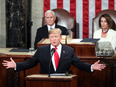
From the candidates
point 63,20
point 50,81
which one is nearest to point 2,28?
point 63,20

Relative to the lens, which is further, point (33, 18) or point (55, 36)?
point (33, 18)

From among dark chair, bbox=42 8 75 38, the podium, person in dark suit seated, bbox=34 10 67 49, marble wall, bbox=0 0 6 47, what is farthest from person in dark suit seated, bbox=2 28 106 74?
marble wall, bbox=0 0 6 47

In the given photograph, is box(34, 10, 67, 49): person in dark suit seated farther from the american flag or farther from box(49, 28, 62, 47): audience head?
box(49, 28, 62, 47): audience head

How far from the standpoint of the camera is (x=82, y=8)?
6.36 metres

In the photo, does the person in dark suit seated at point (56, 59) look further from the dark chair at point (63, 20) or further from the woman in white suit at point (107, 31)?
the dark chair at point (63, 20)

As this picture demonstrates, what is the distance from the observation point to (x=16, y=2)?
5.91 m

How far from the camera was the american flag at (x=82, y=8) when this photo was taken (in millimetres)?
6297

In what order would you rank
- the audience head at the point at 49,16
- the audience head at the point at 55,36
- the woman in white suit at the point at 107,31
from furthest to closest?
the audience head at the point at 49,16 → the woman in white suit at the point at 107,31 → the audience head at the point at 55,36

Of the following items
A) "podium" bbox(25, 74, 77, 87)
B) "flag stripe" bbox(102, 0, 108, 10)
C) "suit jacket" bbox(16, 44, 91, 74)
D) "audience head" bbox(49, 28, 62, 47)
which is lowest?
"podium" bbox(25, 74, 77, 87)

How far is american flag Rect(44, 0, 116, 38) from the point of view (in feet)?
20.7

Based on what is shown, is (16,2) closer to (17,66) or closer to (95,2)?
(95,2)

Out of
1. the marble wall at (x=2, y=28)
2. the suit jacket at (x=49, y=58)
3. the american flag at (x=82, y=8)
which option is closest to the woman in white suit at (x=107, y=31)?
the american flag at (x=82, y=8)

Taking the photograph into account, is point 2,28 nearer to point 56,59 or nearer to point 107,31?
point 107,31

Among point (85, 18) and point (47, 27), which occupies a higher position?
point (85, 18)
